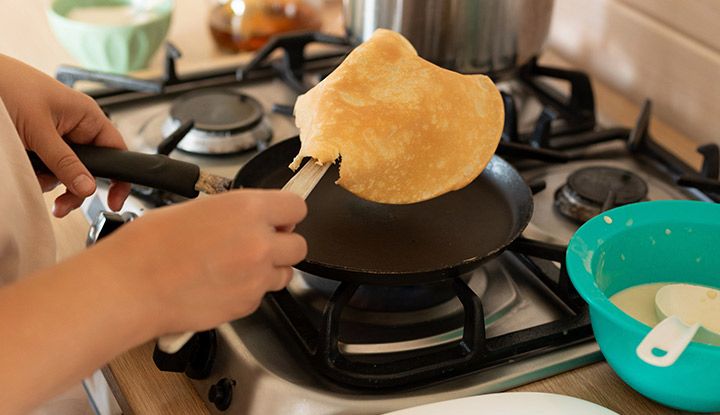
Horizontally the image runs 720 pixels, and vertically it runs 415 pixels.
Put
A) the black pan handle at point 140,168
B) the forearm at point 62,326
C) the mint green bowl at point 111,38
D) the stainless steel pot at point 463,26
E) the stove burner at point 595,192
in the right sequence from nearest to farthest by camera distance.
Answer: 1. the forearm at point 62,326
2. the black pan handle at point 140,168
3. the stove burner at point 595,192
4. the stainless steel pot at point 463,26
5. the mint green bowl at point 111,38

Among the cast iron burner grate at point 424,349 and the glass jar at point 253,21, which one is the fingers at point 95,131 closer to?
the cast iron burner grate at point 424,349

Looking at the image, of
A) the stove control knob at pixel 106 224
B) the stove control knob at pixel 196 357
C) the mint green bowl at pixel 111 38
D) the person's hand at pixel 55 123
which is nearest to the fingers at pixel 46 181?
the person's hand at pixel 55 123

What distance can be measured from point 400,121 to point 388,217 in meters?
0.12

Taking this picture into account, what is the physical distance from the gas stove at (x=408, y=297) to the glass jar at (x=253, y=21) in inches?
8.4

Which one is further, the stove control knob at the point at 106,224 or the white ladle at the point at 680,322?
the stove control knob at the point at 106,224

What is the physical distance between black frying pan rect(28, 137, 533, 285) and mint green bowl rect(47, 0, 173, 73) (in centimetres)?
42

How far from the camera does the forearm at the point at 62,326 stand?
1.67 feet

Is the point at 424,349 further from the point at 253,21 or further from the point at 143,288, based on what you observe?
the point at 253,21

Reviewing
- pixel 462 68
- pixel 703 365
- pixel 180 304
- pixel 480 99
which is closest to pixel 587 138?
pixel 462 68

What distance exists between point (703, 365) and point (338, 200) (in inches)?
14.2

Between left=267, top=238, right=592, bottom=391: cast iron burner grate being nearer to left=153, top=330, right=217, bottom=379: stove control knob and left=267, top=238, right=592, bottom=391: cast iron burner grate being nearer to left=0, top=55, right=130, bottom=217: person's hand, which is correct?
left=153, top=330, right=217, bottom=379: stove control knob

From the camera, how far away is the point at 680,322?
0.56 m

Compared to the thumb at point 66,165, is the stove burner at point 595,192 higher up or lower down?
lower down

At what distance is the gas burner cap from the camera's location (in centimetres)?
92
